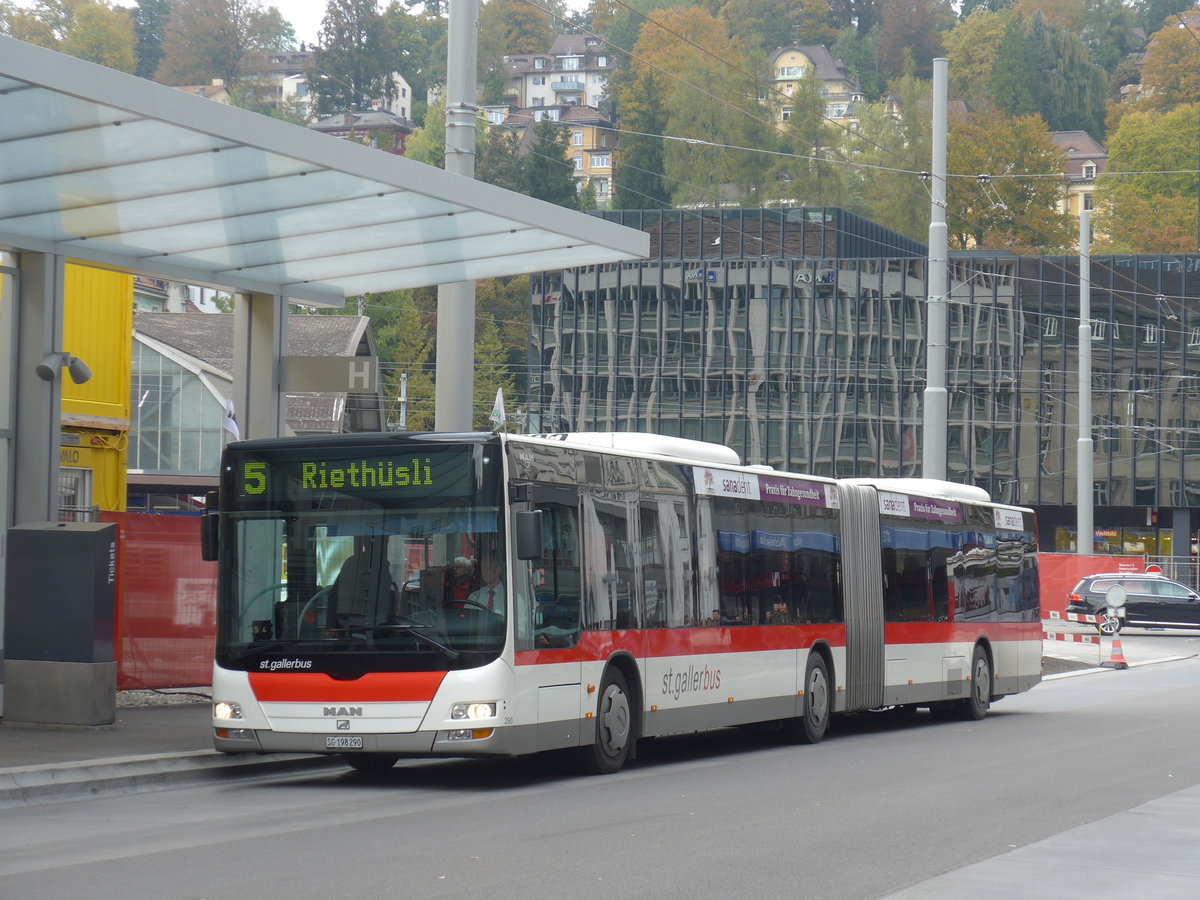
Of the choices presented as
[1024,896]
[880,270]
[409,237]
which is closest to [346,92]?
[880,270]

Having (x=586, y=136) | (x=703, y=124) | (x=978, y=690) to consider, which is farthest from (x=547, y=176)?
(x=978, y=690)

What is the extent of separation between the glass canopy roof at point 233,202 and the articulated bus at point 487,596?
233 cm

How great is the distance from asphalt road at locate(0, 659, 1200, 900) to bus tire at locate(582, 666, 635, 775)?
183mm

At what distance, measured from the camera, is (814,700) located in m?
17.9

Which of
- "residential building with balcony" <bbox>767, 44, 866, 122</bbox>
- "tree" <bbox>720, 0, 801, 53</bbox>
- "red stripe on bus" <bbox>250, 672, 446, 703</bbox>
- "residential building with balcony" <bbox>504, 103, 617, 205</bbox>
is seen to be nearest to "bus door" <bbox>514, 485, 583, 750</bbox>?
"red stripe on bus" <bbox>250, 672, 446, 703</bbox>

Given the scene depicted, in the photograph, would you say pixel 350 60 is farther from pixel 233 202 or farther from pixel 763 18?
pixel 233 202

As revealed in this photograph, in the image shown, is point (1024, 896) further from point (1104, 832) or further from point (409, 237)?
point (409, 237)

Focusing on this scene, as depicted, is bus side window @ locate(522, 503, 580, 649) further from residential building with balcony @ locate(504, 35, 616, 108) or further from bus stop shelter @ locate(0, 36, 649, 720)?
residential building with balcony @ locate(504, 35, 616, 108)

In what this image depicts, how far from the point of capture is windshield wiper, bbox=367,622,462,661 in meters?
12.4

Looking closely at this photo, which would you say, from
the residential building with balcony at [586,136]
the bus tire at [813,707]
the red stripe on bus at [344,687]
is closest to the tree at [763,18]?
the residential building with balcony at [586,136]

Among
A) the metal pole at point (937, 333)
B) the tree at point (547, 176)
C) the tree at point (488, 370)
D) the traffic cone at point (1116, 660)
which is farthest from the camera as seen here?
the tree at point (547, 176)

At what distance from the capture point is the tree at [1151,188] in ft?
313

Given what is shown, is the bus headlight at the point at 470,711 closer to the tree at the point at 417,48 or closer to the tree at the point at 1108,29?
the tree at the point at 417,48

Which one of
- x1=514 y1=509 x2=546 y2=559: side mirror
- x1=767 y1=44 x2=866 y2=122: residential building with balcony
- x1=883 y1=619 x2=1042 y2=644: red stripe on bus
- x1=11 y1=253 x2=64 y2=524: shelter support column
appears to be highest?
x1=767 y1=44 x2=866 y2=122: residential building with balcony
